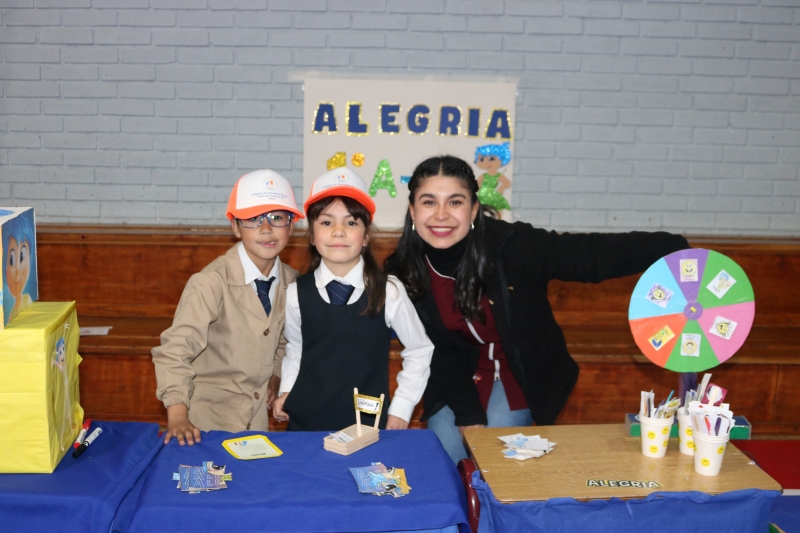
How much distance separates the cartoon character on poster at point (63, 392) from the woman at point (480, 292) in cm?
111

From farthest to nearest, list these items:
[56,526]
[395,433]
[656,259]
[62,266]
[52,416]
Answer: [62,266], [656,259], [395,433], [52,416], [56,526]

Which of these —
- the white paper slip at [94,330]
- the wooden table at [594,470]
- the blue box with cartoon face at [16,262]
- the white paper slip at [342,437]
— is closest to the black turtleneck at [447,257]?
the wooden table at [594,470]

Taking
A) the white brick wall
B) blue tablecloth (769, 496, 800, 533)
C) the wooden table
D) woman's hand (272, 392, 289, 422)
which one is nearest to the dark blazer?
the wooden table

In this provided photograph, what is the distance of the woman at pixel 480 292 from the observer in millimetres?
2385

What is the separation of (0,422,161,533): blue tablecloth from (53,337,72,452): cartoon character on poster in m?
0.07

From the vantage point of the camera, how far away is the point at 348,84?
4.12m

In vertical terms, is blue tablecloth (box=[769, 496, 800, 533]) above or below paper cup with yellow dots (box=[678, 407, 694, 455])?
below

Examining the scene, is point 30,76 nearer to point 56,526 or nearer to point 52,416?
point 52,416

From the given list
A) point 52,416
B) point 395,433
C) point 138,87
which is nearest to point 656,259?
point 395,433

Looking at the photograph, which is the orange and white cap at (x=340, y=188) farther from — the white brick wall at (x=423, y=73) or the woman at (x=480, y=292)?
the white brick wall at (x=423, y=73)

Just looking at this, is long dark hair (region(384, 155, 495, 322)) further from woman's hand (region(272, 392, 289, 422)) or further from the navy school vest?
woman's hand (region(272, 392, 289, 422))

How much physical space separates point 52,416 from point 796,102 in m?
4.33

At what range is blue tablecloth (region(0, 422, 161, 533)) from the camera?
1.53 meters

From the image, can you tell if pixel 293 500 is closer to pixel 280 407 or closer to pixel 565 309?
pixel 280 407
